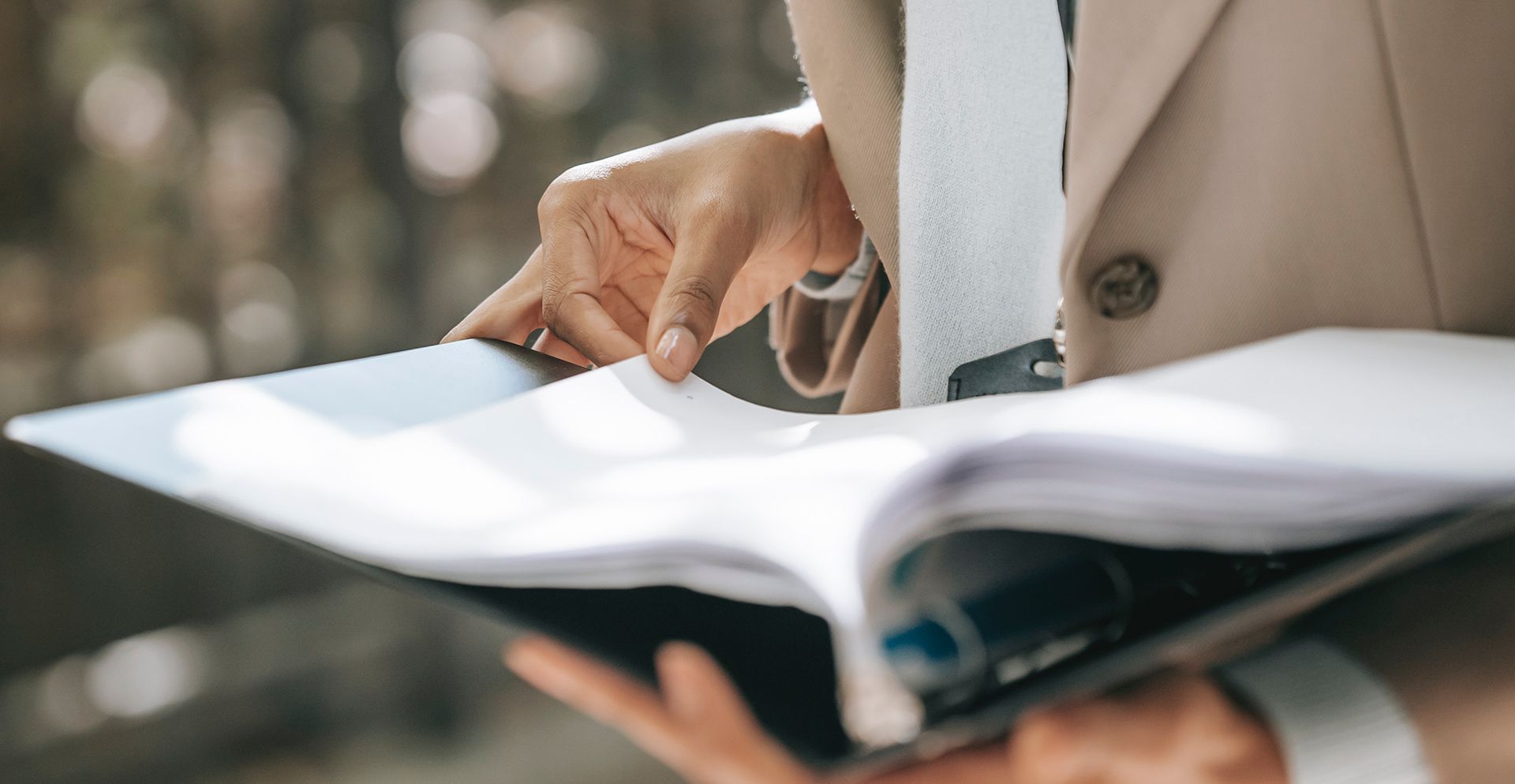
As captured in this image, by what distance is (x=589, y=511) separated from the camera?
23 centimetres

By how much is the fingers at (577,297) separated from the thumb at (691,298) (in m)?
0.02

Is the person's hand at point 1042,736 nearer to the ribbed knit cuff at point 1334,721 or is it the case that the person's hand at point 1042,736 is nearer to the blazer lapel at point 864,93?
the ribbed knit cuff at point 1334,721

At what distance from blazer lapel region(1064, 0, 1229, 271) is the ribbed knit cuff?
203 millimetres

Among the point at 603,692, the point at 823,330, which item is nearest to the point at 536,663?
the point at 603,692

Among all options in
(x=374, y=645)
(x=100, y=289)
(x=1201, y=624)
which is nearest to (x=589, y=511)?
(x=1201, y=624)

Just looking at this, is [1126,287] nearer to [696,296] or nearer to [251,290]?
[696,296]

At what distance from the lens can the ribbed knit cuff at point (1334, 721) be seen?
0.21 m

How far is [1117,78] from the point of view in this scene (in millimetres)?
375

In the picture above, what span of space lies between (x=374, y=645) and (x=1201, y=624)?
1.47 m

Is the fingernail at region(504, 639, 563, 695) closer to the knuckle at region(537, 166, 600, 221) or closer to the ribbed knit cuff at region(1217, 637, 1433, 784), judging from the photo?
the ribbed knit cuff at region(1217, 637, 1433, 784)

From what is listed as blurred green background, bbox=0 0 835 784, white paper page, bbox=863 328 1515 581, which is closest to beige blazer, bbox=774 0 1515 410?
white paper page, bbox=863 328 1515 581

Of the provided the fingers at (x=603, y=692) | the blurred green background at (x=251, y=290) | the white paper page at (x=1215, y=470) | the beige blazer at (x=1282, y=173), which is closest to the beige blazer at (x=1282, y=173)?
the beige blazer at (x=1282, y=173)

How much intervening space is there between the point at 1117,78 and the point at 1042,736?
0.88 ft

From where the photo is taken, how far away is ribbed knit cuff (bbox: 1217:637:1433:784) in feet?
0.70
